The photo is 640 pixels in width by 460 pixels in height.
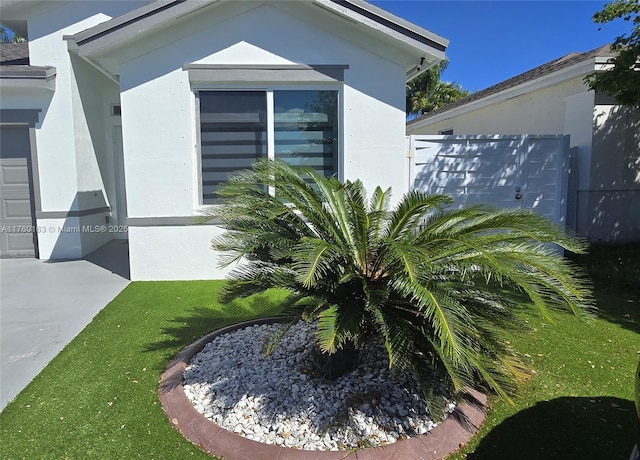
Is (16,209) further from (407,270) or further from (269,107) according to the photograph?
(407,270)

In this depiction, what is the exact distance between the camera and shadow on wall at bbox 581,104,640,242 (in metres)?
8.91

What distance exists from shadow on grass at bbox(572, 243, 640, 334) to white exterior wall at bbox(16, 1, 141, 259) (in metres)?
9.70

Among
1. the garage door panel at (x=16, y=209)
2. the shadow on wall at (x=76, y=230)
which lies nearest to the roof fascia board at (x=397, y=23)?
the shadow on wall at (x=76, y=230)

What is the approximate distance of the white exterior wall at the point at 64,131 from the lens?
8461mm

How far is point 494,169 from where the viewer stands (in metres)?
7.92

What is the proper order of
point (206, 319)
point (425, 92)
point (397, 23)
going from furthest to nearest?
1. point (425, 92)
2. point (397, 23)
3. point (206, 319)

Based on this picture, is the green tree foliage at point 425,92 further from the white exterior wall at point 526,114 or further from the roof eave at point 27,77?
the roof eave at point 27,77

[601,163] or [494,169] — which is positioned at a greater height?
[601,163]

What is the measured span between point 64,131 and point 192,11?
4.15 meters

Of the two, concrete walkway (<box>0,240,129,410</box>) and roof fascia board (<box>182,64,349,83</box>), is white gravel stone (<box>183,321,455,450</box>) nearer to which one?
concrete walkway (<box>0,240,129,410</box>)

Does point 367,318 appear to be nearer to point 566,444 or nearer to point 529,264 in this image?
point 529,264

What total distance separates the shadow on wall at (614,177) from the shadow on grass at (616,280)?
1.43 ft

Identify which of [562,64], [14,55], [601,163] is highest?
[14,55]

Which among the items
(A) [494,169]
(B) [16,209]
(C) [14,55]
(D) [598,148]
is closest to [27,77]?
(C) [14,55]
